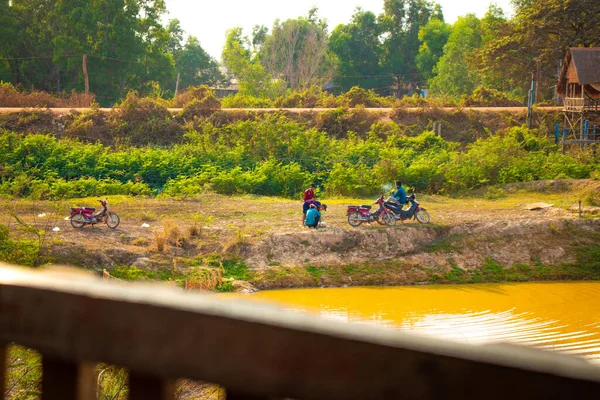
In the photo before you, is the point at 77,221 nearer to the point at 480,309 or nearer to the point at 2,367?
the point at 480,309

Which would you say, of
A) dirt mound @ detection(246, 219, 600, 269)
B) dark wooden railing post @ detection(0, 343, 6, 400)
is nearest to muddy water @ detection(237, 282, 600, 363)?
dirt mound @ detection(246, 219, 600, 269)

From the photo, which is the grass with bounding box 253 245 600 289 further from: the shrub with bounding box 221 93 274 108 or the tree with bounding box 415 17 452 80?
the tree with bounding box 415 17 452 80

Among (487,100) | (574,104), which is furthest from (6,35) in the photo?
(574,104)

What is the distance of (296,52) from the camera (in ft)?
229

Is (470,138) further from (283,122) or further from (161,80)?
(161,80)

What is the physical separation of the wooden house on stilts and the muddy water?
1599 cm

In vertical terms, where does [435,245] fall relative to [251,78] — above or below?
below

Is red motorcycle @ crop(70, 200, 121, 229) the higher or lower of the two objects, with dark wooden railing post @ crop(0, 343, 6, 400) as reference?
lower

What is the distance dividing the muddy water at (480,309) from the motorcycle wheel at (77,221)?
4638mm

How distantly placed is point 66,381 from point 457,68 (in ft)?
192

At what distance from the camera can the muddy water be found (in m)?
13.0

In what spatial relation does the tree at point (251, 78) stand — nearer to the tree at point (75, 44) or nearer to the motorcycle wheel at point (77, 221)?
the tree at point (75, 44)

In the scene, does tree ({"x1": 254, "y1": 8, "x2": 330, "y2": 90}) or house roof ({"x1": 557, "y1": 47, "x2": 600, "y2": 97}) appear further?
tree ({"x1": 254, "y1": 8, "x2": 330, "y2": 90})

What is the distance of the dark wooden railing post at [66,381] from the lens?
1510 mm
